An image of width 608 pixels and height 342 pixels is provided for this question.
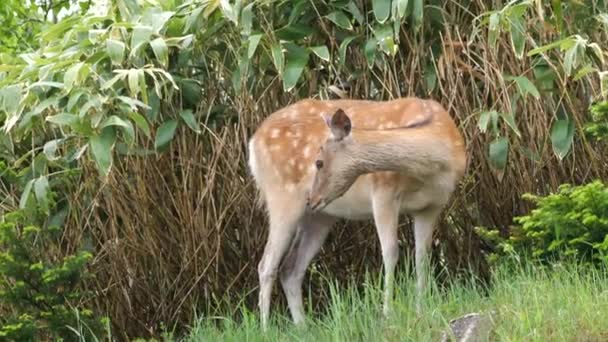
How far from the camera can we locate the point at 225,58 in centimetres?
859

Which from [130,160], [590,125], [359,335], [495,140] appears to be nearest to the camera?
[359,335]

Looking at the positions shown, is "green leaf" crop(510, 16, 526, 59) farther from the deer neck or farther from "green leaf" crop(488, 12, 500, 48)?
the deer neck

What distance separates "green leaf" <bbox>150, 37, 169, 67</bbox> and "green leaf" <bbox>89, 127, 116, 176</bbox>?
1.47 feet

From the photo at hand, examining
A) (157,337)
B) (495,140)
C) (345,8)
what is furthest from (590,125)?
(157,337)

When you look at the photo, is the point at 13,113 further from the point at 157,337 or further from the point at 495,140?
the point at 495,140

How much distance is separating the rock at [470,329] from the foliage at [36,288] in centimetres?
242

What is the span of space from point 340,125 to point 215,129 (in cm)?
140

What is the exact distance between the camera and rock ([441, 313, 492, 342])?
5.69 m

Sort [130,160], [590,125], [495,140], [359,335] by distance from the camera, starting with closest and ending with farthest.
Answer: [359,335] → [590,125] → [495,140] → [130,160]

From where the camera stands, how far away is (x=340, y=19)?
823 cm

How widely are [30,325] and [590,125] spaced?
9.81 ft

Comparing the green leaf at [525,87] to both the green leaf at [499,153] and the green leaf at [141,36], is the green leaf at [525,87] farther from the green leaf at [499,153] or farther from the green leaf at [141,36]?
the green leaf at [141,36]

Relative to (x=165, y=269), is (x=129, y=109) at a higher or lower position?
higher

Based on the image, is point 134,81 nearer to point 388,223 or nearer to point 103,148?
point 103,148
